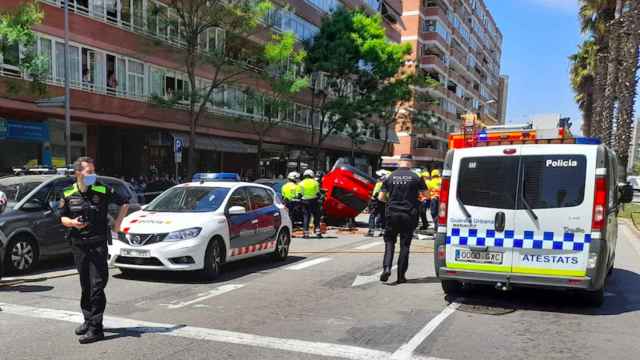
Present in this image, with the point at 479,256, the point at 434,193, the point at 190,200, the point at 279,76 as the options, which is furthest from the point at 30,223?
the point at 279,76

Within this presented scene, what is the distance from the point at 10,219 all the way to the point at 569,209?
786cm

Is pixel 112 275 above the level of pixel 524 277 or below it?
below

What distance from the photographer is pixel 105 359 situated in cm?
467

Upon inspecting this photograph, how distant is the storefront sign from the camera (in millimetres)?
19245

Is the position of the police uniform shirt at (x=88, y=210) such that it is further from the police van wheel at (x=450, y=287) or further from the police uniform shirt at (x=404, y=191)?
the police van wheel at (x=450, y=287)

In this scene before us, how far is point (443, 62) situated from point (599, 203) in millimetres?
63152

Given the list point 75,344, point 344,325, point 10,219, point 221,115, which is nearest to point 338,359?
point 344,325

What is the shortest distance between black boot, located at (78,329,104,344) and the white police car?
263 centimetres

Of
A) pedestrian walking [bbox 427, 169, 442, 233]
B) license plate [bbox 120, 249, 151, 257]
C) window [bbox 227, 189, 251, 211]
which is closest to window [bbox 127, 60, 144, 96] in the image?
pedestrian walking [bbox 427, 169, 442, 233]

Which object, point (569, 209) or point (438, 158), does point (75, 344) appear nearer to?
point (569, 209)

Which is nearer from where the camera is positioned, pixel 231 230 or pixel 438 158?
pixel 231 230

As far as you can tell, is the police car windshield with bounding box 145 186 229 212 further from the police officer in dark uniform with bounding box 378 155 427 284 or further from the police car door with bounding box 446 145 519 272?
the police car door with bounding box 446 145 519 272

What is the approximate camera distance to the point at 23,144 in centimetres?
2053

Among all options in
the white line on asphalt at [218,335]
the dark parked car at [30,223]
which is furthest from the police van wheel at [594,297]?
the dark parked car at [30,223]
